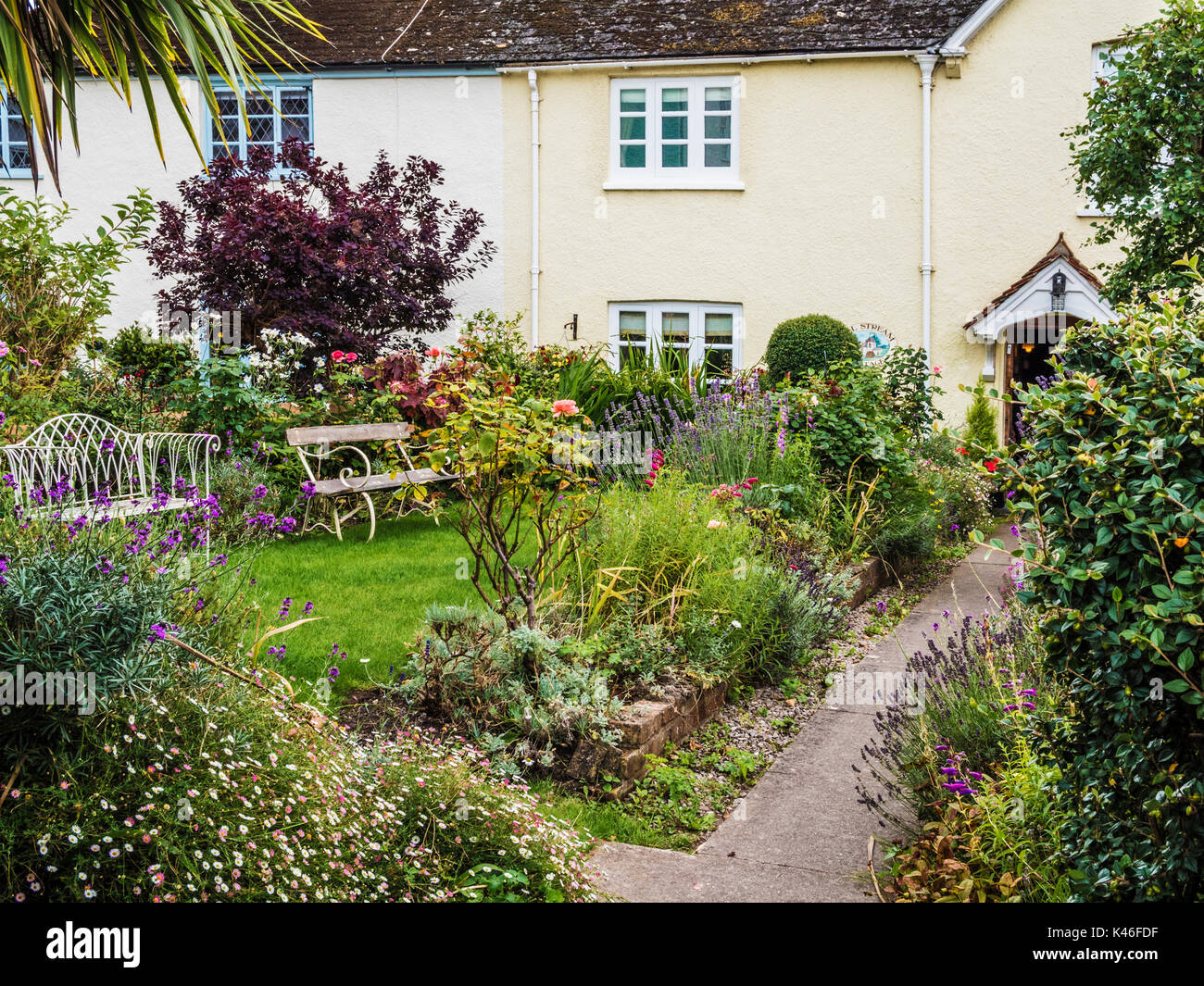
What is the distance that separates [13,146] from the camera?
56.0 feet

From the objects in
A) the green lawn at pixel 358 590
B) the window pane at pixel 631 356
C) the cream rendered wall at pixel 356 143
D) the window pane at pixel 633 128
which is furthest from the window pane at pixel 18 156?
the green lawn at pixel 358 590

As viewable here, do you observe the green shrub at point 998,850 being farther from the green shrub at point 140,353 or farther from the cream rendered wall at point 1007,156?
the cream rendered wall at point 1007,156

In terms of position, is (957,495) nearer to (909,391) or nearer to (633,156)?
(909,391)

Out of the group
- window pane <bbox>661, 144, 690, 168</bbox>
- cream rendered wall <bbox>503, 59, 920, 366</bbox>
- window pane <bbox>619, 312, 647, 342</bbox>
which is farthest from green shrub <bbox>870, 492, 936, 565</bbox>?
window pane <bbox>661, 144, 690, 168</bbox>

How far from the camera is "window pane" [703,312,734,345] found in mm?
15648

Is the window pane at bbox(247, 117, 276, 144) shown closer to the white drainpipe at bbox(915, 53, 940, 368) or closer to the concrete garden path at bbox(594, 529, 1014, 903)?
the white drainpipe at bbox(915, 53, 940, 368)

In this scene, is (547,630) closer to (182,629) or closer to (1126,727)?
(182,629)

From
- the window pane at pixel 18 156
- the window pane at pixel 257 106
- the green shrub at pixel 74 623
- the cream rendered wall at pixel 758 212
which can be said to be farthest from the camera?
the window pane at pixel 18 156

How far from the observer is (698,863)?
402cm

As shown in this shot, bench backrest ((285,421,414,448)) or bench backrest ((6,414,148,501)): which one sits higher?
bench backrest ((285,421,414,448))

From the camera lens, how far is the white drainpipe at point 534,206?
15547 millimetres

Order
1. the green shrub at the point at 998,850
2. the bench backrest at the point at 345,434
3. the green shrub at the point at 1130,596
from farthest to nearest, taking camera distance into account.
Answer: the bench backrest at the point at 345,434 < the green shrub at the point at 998,850 < the green shrub at the point at 1130,596

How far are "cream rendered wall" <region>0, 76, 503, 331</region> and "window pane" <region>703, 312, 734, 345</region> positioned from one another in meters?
3.02

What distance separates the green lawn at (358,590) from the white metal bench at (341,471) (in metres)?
0.28
